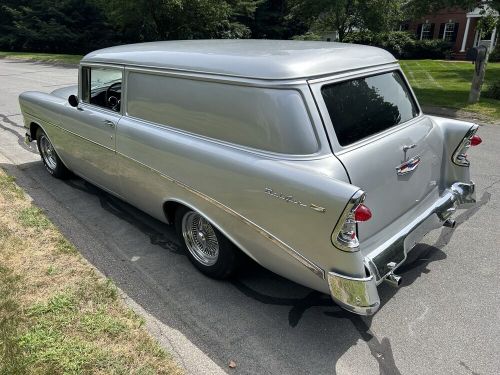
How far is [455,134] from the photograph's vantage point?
12.0 ft

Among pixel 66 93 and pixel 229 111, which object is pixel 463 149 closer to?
pixel 229 111

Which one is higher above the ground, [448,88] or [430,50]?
[448,88]

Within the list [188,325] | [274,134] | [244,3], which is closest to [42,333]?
[188,325]

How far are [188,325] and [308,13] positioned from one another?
20.4 metres

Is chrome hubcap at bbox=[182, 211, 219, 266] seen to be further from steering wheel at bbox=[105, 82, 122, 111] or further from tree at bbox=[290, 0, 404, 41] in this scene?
tree at bbox=[290, 0, 404, 41]

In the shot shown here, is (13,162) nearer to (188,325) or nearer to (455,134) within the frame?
(188,325)

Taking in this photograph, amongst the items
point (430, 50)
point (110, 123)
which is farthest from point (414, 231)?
point (430, 50)

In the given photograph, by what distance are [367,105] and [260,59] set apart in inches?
34.1

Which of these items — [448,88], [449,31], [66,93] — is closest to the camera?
[66,93]

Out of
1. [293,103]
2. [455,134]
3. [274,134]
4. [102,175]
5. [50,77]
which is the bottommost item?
[50,77]

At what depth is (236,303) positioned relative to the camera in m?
3.22

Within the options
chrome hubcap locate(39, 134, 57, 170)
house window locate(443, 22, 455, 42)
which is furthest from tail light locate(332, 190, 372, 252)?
house window locate(443, 22, 455, 42)

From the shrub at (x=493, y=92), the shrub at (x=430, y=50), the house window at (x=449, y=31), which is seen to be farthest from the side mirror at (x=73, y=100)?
the house window at (x=449, y=31)

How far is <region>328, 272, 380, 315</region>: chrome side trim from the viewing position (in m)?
2.46
